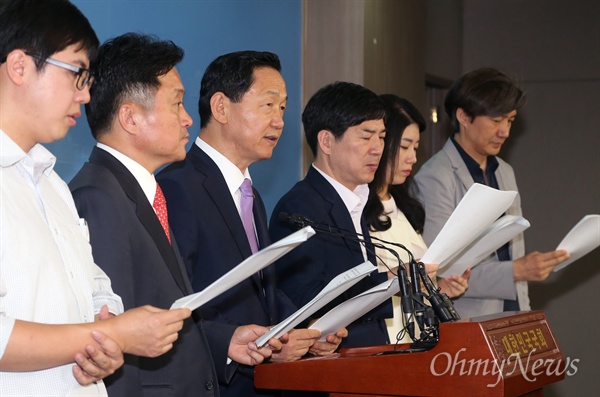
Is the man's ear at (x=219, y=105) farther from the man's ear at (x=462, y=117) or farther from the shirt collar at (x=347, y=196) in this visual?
the man's ear at (x=462, y=117)

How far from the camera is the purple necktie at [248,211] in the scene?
272cm

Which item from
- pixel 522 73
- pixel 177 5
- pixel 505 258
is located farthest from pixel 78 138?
pixel 522 73

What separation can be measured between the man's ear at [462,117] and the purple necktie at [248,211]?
1719mm

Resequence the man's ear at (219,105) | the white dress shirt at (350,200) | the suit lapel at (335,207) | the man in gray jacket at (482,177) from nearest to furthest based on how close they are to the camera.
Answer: the man's ear at (219,105) → the suit lapel at (335,207) → the white dress shirt at (350,200) → the man in gray jacket at (482,177)

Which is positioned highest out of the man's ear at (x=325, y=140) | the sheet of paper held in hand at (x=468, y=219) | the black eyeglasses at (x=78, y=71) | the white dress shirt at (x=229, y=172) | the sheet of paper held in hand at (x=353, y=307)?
the black eyeglasses at (x=78, y=71)

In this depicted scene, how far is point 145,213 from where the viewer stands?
2195 mm

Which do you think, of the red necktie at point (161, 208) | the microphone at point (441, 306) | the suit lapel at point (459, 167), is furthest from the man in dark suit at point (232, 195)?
the suit lapel at point (459, 167)

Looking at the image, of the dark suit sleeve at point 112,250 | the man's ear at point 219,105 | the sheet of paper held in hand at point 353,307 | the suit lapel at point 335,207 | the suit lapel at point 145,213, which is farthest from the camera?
the suit lapel at point 335,207

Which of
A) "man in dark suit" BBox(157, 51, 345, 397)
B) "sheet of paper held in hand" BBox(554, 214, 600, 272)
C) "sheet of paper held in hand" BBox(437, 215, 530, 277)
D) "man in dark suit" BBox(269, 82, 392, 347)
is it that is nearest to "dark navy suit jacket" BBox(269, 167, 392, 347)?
"man in dark suit" BBox(269, 82, 392, 347)

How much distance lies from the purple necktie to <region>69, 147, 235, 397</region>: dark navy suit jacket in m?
0.47

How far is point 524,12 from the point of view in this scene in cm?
667

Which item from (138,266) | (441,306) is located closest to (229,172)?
(138,266)

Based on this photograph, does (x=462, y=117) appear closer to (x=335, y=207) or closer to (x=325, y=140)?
(x=325, y=140)

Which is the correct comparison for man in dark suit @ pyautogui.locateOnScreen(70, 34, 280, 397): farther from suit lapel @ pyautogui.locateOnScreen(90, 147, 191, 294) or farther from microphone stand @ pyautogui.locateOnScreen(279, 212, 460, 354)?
microphone stand @ pyautogui.locateOnScreen(279, 212, 460, 354)
